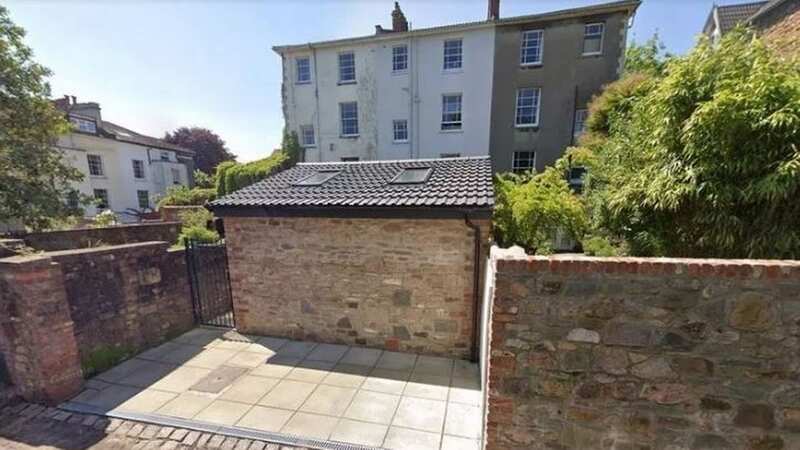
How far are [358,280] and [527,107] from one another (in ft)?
43.5

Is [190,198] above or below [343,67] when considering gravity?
below

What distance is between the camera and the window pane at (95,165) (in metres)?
20.7

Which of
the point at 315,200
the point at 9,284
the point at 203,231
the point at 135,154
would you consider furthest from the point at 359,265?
the point at 135,154

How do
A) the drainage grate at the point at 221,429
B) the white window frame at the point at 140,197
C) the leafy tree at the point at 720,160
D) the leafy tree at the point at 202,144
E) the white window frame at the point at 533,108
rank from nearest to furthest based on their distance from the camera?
the leafy tree at the point at 720,160 → the drainage grate at the point at 221,429 → the white window frame at the point at 533,108 → the white window frame at the point at 140,197 → the leafy tree at the point at 202,144

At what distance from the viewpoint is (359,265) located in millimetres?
5125

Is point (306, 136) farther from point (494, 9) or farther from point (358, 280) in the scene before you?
point (358, 280)

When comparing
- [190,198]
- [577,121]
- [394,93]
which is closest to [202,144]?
[190,198]

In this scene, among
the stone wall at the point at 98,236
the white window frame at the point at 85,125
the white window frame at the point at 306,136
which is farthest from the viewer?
the white window frame at the point at 85,125

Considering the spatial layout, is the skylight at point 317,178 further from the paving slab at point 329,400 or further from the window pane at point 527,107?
the window pane at point 527,107

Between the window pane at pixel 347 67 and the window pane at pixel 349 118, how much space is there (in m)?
1.27

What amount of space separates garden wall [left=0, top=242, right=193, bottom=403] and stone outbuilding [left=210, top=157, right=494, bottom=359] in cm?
126

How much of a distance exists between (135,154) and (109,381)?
84.9 feet

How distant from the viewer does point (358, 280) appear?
A: 16.9 feet

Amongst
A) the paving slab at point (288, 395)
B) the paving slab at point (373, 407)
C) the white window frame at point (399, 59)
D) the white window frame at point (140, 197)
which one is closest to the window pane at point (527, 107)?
the white window frame at point (399, 59)
